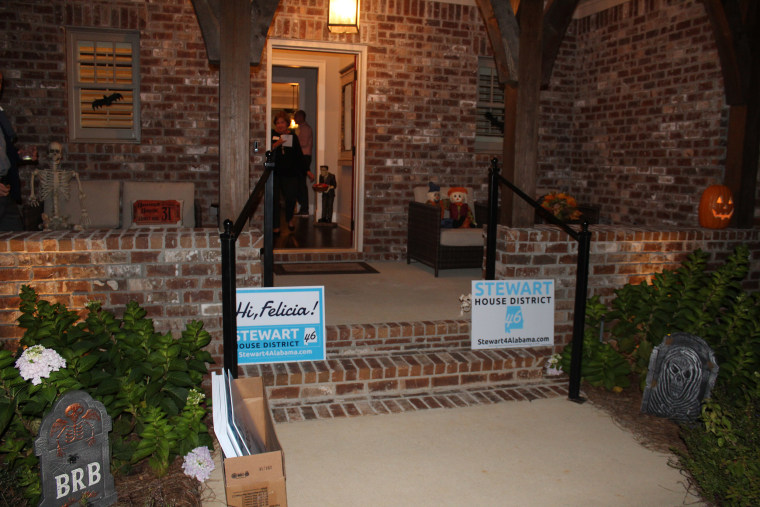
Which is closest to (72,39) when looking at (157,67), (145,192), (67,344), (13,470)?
(157,67)

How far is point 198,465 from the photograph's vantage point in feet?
7.94

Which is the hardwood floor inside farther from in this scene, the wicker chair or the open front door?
the wicker chair

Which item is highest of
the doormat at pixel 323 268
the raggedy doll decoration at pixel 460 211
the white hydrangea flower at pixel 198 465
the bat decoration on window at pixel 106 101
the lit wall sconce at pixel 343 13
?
the lit wall sconce at pixel 343 13

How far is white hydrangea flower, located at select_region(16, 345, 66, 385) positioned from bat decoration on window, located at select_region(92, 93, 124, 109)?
425 cm

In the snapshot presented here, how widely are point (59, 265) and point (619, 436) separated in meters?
3.03

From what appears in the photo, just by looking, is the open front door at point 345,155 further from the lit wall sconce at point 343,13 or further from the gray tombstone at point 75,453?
the gray tombstone at point 75,453

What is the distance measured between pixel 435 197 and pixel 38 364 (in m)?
4.40

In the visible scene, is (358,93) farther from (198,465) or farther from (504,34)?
(198,465)

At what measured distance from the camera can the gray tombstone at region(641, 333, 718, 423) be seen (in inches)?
127

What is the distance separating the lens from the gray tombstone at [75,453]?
2.19 m

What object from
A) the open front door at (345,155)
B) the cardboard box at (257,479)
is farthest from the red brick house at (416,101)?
the cardboard box at (257,479)

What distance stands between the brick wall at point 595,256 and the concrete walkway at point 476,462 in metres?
0.94

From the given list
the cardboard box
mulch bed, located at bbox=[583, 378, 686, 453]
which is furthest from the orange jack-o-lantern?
the cardboard box

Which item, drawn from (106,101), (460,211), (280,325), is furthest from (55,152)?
(460,211)
